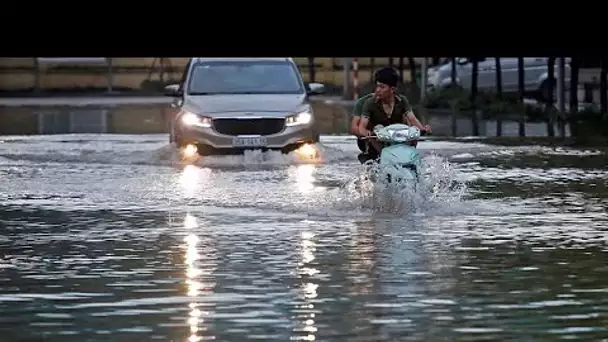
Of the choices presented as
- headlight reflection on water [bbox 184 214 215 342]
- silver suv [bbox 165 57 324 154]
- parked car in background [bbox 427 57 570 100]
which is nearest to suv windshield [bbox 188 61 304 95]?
silver suv [bbox 165 57 324 154]

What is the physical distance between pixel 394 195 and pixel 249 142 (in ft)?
25.7

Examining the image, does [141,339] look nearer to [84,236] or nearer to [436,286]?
[436,286]

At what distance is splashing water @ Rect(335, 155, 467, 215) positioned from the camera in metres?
→ 15.5

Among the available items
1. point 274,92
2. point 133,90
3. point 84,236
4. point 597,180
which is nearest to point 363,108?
point 84,236

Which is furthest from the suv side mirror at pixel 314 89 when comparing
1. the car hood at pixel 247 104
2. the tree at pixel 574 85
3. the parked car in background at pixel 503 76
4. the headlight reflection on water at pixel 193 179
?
the parked car in background at pixel 503 76

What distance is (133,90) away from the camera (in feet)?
204

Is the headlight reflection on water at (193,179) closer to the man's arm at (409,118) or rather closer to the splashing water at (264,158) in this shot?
the splashing water at (264,158)

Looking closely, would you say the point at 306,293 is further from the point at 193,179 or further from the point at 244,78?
the point at 244,78

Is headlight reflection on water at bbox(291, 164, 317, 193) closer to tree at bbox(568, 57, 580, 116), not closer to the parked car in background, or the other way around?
tree at bbox(568, 57, 580, 116)

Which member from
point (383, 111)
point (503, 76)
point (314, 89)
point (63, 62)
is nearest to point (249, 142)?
point (314, 89)

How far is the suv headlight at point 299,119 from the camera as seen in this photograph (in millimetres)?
23438

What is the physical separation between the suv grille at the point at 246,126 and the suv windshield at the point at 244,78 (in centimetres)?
134

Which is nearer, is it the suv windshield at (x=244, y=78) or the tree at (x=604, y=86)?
the suv windshield at (x=244, y=78)
